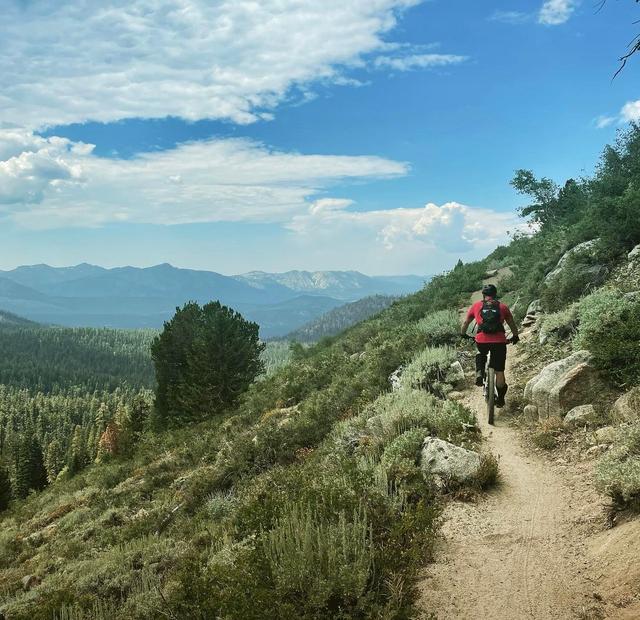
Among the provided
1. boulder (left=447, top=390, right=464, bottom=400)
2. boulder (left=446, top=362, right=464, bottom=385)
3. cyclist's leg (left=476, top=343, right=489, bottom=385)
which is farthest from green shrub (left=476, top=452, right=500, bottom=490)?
boulder (left=446, top=362, right=464, bottom=385)

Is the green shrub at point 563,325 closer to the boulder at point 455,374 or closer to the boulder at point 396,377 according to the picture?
the boulder at point 455,374

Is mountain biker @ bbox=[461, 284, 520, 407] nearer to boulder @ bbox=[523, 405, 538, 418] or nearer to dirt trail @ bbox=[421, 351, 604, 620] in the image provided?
boulder @ bbox=[523, 405, 538, 418]

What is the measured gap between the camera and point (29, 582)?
38.5ft

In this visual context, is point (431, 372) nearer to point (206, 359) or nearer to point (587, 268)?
point (587, 268)

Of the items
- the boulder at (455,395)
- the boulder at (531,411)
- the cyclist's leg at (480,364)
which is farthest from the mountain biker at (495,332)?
the boulder at (455,395)

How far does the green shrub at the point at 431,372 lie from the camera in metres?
11.3

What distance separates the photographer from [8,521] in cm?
2583

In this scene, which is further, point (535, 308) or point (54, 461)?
point (54, 461)

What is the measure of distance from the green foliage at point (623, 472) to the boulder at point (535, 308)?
10025 millimetres

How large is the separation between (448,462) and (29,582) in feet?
36.5

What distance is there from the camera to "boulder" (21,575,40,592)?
11484mm

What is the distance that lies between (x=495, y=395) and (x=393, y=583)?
620cm

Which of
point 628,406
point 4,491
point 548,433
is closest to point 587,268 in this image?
point 628,406

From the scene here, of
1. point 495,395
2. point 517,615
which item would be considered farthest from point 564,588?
point 495,395
